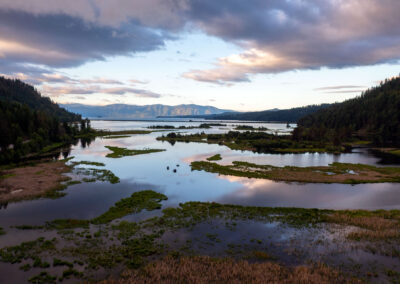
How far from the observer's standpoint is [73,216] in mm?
39250

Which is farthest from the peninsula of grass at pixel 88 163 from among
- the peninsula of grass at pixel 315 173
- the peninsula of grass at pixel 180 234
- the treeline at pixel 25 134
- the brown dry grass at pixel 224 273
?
the brown dry grass at pixel 224 273

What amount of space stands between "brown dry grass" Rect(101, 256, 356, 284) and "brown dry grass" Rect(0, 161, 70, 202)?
37687mm

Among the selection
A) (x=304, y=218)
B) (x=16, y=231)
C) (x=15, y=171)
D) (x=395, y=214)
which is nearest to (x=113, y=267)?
(x=16, y=231)

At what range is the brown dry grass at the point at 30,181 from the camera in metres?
49.2

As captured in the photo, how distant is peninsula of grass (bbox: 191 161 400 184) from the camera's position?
64.8 meters

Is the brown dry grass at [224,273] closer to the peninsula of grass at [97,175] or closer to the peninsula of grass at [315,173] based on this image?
the peninsula of grass at [97,175]

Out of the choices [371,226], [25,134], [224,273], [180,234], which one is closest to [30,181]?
[180,234]

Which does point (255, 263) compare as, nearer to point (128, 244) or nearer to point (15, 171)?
point (128, 244)

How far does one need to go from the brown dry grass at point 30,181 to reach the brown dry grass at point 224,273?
37.7 m

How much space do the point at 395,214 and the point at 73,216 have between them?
5602 cm

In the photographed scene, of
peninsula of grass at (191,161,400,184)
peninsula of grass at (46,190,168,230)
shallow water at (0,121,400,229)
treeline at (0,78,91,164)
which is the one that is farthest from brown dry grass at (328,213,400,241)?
treeline at (0,78,91,164)

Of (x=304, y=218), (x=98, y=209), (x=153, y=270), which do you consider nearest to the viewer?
(x=153, y=270)

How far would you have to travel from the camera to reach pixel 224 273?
24469mm

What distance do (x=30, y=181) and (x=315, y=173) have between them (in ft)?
264
